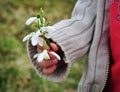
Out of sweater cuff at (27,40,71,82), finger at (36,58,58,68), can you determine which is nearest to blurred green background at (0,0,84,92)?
sweater cuff at (27,40,71,82)

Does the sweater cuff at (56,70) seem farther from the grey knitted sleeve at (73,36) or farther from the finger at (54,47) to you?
the finger at (54,47)

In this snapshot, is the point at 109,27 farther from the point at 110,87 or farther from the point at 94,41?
the point at 110,87

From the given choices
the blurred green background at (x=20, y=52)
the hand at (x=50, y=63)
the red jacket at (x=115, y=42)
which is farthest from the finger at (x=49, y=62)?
the blurred green background at (x=20, y=52)

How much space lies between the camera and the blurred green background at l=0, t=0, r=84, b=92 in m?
3.34

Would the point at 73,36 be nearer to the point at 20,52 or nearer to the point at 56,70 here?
the point at 56,70

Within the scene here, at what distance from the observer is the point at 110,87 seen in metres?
1.84

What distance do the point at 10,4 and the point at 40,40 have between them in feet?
9.83

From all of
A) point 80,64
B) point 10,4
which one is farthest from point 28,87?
point 10,4

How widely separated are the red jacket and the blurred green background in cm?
150

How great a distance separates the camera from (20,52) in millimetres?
3734

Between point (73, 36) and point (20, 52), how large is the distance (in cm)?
198

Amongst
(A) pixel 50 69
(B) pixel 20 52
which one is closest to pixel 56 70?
(A) pixel 50 69

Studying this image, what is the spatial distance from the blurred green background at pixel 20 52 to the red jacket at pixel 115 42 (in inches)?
59.1

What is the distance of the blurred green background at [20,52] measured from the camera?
3344 mm
